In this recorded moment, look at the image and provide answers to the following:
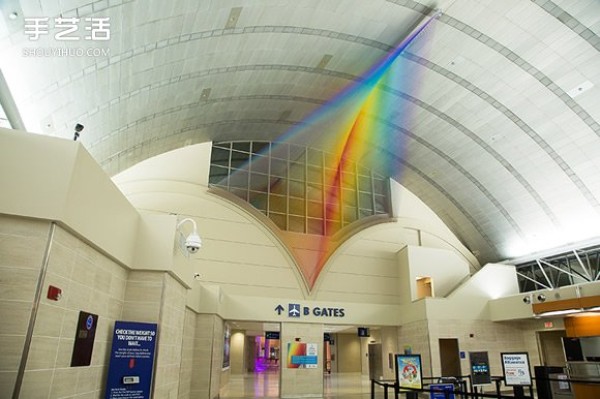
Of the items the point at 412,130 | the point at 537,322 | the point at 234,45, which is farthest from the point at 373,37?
the point at 537,322

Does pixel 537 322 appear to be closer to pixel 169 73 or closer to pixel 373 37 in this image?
pixel 373 37

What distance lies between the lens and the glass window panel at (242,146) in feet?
71.0

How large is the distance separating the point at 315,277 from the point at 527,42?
13512 mm

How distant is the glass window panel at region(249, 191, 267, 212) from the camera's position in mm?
20578

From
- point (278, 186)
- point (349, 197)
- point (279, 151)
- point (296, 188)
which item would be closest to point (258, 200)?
point (278, 186)

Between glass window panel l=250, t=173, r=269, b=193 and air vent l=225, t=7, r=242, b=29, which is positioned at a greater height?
air vent l=225, t=7, r=242, b=29

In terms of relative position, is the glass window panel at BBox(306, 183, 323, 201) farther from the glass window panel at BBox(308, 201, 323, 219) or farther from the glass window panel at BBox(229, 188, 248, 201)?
the glass window panel at BBox(229, 188, 248, 201)

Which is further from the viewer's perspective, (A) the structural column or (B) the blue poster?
(A) the structural column

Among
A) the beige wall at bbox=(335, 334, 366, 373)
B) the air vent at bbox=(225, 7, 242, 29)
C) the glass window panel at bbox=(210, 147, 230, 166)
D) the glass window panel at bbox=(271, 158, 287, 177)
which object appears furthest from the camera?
the beige wall at bbox=(335, 334, 366, 373)

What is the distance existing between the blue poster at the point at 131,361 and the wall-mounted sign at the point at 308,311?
1161 cm

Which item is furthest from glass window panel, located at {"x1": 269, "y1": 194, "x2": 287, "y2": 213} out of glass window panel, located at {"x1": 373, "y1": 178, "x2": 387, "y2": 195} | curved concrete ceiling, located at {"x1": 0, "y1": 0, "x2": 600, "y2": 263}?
glass window panel, located at {"x1": 373, "y1": 178, "x2": 387, "y2": 195}

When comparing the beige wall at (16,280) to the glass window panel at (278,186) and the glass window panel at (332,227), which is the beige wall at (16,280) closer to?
the glass window panel at (278,186)

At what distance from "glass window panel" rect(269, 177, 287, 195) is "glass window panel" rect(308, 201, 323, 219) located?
1.64 meters

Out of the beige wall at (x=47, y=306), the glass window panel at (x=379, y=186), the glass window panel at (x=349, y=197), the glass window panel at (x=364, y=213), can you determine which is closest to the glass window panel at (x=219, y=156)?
the glass window panel at (x=349, y=197)
